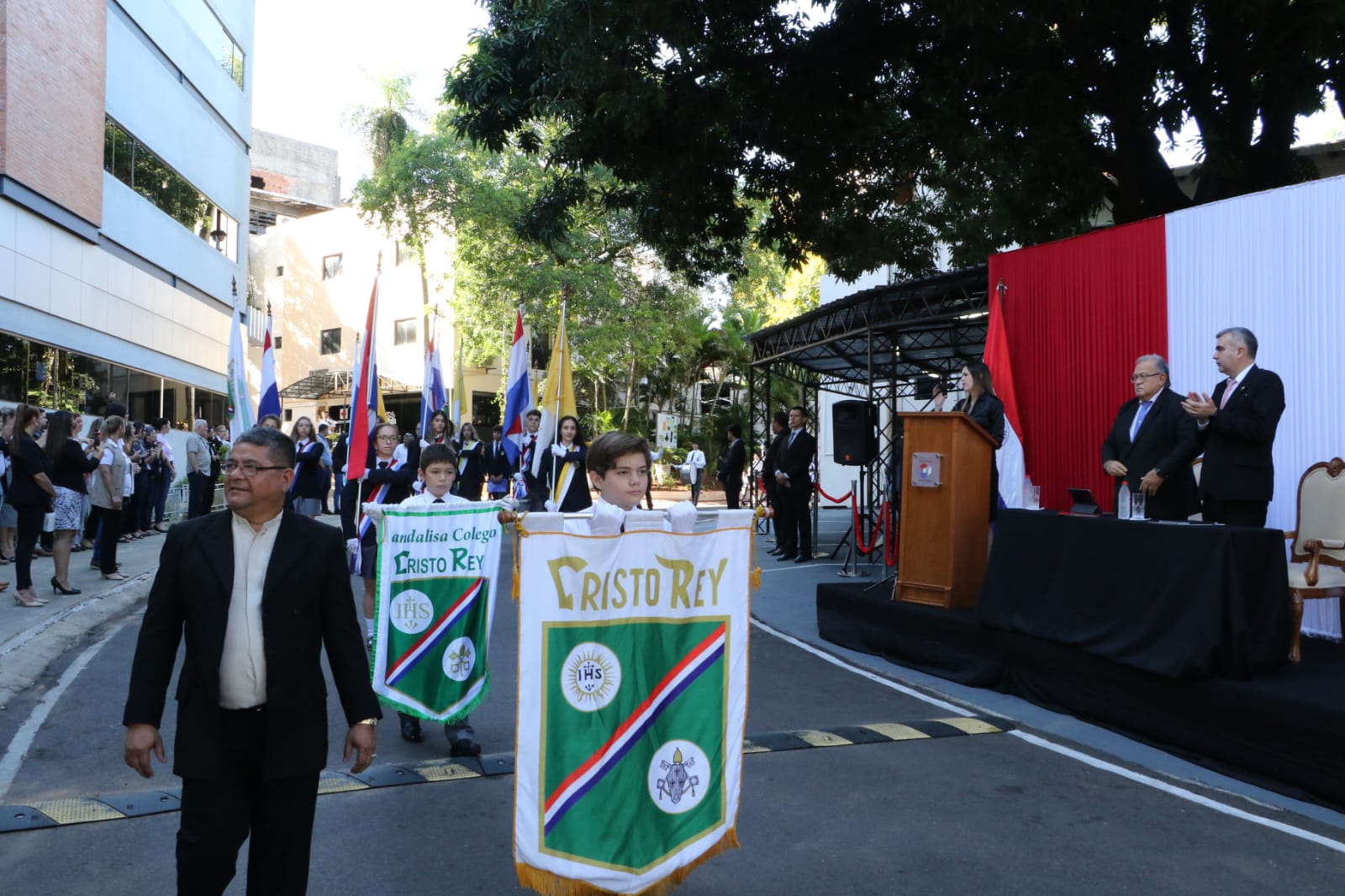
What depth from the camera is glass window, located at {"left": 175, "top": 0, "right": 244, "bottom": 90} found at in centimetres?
2825

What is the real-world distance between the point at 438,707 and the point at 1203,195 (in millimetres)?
9526

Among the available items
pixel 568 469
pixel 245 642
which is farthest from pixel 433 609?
pixel 568 469

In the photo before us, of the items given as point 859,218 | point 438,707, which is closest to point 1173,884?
point 438,707

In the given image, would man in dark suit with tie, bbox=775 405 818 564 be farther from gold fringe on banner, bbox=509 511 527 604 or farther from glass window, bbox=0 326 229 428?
glass window, bbox=0 326 229 428

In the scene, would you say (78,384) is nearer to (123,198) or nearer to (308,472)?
(123,198)

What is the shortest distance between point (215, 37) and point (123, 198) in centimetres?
884

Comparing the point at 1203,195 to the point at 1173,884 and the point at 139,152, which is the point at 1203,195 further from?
the point at 139,152

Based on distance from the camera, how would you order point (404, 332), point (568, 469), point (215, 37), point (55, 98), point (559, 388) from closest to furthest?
1. point (559, 388)
2. point (568, 469)
3. point (55, 98)
4. point (215, 37)
5. point (404, 332)

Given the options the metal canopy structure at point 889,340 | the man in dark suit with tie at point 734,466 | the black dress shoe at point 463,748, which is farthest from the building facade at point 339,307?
the black dress shoe at point 463,748

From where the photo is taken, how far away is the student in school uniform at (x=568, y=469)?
36.4ft

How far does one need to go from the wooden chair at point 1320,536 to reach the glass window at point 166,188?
22.9m

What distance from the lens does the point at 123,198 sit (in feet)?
78.4

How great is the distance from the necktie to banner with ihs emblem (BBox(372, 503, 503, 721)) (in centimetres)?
439

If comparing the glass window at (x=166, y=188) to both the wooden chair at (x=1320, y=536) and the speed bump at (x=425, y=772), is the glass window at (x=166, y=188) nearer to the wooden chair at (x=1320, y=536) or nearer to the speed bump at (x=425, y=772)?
the speed bump at (x=425, y=772)
